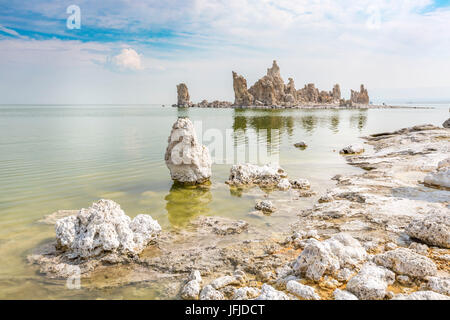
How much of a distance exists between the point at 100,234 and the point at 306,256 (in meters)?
4.92

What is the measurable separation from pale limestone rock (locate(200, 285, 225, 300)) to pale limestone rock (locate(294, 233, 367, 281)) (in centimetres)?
165

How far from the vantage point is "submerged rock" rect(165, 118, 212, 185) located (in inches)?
509

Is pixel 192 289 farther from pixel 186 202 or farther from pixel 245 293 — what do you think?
pixel 186 202

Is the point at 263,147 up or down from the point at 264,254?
up

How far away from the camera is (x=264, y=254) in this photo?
6.68 m

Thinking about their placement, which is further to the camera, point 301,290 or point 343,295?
point 301,290

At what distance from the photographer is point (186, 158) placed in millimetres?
12812

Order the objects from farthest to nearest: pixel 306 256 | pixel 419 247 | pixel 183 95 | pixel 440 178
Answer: pixel 183 95 → pixel 440 178 → pixel 419 247 → pixel 306 256

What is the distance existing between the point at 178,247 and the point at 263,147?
18338 mm

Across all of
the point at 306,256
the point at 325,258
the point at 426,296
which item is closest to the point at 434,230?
the point at 426,296

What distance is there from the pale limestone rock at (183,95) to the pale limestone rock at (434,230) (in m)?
169

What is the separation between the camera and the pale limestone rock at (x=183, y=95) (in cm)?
17050
